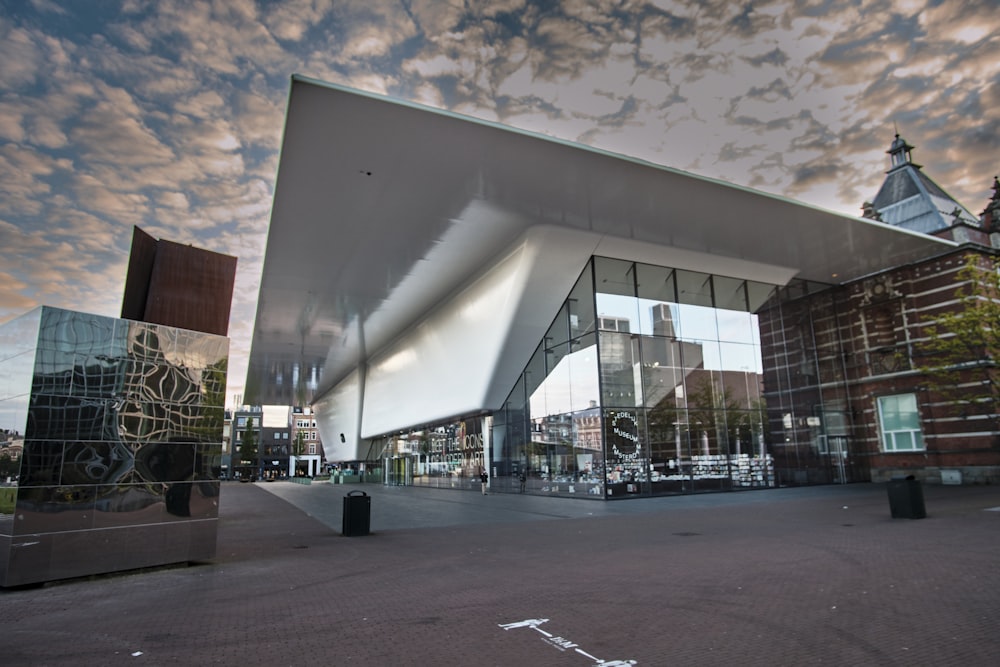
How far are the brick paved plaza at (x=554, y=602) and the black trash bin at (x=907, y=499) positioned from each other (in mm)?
383

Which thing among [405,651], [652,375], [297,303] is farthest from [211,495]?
[297,303]

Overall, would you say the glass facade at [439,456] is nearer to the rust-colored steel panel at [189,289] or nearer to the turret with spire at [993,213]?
the rust-colored steel panel at [189,289]

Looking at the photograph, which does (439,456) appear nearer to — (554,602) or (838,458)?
(838,458)

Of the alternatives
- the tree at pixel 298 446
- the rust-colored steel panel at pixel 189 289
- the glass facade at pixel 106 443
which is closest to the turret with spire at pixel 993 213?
the rust-colored steel panel at pixel 189 289

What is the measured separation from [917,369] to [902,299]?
3373 mm

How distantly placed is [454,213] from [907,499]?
1452cm

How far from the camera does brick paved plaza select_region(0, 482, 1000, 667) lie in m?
5.23

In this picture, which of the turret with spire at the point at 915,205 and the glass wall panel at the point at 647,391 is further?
the turret with spire at the point at 915,205

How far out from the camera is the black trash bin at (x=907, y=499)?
1359cm

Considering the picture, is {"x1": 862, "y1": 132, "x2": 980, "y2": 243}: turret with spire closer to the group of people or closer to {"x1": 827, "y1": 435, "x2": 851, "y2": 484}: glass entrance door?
{"x1": 827, "y1": 435, "x2": 851, "y2": 484}: glass entrance door

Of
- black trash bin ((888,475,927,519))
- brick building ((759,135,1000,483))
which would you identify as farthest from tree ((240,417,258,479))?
black trash bin ((888,475,927,519))

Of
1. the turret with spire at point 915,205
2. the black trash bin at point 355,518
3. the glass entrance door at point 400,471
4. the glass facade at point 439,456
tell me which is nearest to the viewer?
the black trash bin at point 355,518

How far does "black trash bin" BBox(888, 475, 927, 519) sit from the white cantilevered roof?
30.0 ft

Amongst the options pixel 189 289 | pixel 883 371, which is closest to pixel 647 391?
pixel 883 371
